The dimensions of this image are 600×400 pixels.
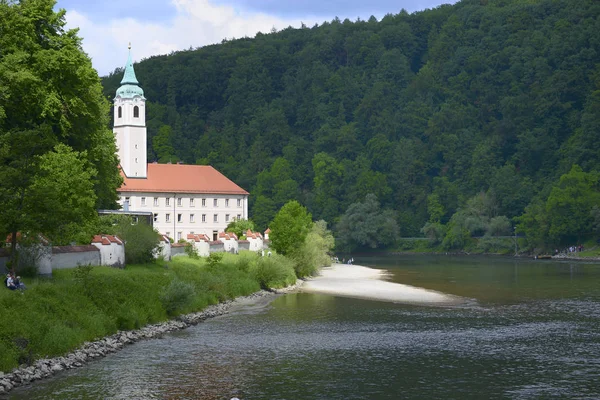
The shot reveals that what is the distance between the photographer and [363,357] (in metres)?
33.8

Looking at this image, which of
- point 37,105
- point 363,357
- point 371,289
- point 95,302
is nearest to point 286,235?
point 371,289

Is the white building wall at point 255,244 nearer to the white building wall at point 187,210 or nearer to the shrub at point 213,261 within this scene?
the white building wall at point 187,210

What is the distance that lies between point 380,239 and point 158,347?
11670cm

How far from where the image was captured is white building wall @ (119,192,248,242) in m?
Result: 97.2

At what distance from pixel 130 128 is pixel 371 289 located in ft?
148

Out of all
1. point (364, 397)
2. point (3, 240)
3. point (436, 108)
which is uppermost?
point (436, 108)

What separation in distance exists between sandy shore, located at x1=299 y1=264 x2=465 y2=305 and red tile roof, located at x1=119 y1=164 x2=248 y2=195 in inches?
1015

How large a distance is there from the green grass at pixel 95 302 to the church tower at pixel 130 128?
145ft

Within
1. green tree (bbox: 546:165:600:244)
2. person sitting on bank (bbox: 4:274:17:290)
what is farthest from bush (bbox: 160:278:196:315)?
green tree (bbox: 546:165:600:244)

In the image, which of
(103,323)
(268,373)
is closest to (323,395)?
(268,373)

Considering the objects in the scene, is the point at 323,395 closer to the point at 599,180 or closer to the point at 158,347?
the point at 158,347

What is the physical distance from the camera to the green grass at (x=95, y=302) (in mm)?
30344

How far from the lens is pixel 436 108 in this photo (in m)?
196

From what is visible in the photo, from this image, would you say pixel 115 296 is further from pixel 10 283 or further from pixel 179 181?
pixel 179 181
